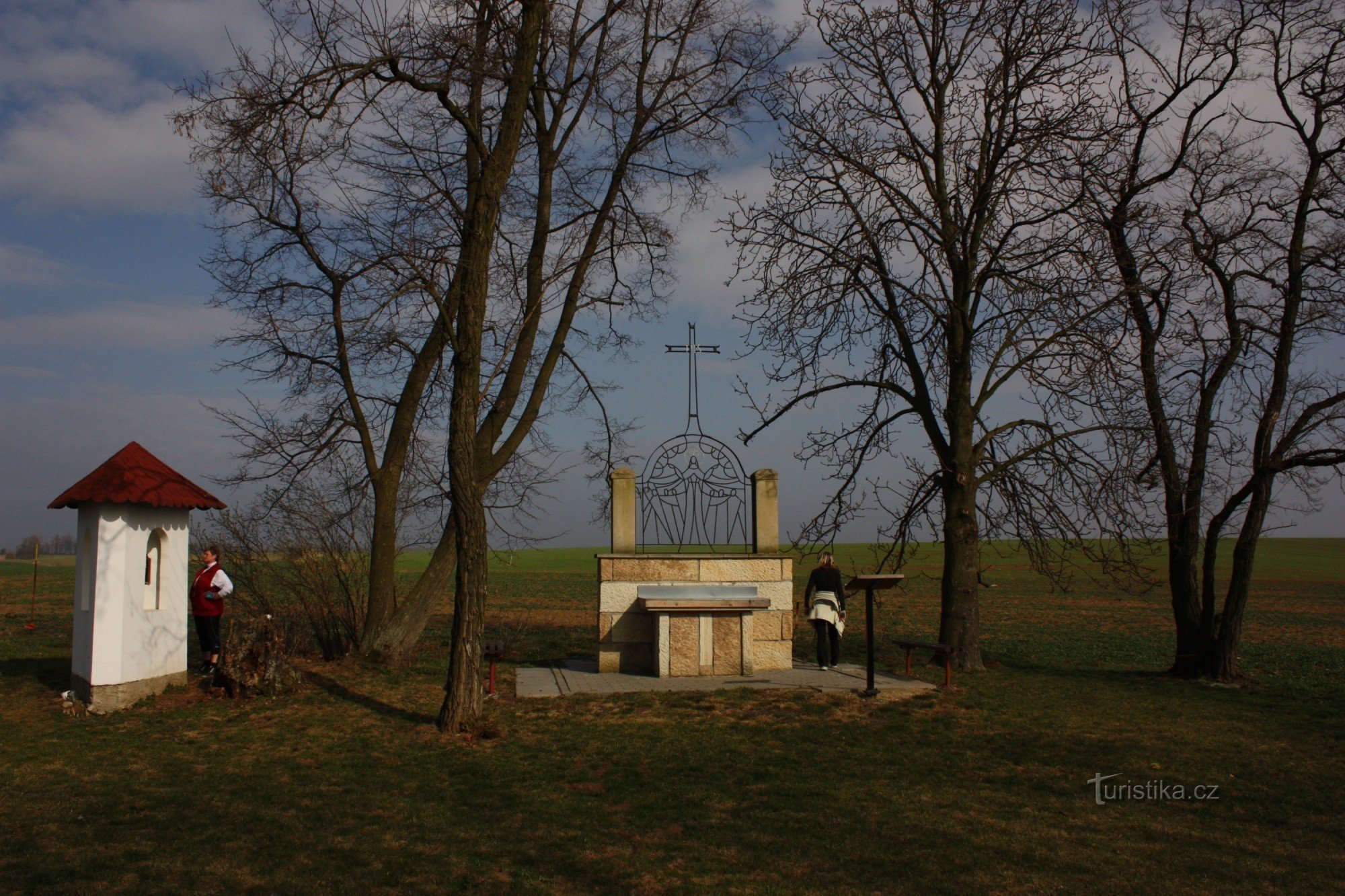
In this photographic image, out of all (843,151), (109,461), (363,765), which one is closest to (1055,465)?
(843,151)

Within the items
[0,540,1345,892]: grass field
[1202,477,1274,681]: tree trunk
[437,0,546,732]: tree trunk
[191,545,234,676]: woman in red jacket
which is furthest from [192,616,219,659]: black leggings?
[1202,477,1274,681]: tree trunk

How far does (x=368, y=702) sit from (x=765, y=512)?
5.59m

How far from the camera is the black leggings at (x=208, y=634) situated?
10992 mm

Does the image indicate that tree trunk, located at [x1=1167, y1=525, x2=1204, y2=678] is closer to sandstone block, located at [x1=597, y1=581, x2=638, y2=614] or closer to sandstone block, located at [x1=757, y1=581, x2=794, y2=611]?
sandstone block, located at [x1=757, y1=581, x2=794, y2=611]

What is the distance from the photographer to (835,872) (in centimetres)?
530

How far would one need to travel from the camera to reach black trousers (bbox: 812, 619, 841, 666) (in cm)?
1243

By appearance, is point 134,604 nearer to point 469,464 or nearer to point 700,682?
point 469,464

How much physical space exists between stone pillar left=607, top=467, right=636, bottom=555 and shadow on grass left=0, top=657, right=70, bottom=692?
22.1 feet

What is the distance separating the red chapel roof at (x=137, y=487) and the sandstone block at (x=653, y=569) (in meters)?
4.91

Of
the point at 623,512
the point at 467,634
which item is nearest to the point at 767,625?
the point at 623,512

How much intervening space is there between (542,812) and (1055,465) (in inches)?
336

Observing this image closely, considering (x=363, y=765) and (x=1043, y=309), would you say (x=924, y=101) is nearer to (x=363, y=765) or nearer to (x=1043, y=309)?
(x=1043, y=309)

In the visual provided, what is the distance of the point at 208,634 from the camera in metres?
11.0

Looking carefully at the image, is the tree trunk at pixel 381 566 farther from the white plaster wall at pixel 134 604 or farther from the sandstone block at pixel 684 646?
the sandstone block at pixel 684 646
